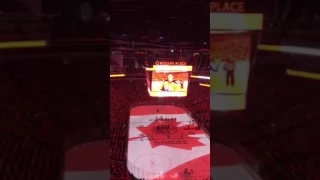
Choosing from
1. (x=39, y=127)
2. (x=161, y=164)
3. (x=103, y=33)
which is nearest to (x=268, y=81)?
(x=161, y=164)

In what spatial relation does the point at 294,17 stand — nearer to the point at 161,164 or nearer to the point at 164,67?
the point at 164,67

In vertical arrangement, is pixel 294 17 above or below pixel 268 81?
above

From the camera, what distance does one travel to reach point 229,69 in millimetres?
1449

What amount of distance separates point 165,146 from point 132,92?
8.6 inches

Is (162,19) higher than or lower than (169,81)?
higher

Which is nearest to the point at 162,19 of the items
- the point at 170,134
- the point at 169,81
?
the point at 169,81

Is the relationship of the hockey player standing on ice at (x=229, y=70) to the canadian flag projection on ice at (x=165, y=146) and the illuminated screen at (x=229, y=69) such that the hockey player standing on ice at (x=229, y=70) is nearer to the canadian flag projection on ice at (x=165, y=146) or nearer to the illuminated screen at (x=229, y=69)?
the illuminated screen at (x=229, y=69)

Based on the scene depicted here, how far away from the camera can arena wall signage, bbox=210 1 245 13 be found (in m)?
1.42

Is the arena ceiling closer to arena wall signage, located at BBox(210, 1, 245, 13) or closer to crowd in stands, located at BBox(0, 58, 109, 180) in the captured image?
arena wall signage, located at BBox(210, 1, 245, 13)

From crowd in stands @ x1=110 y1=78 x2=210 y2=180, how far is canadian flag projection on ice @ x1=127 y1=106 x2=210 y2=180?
22 millimetres

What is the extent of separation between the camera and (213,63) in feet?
4.74

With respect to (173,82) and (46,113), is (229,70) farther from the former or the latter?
(46,113)

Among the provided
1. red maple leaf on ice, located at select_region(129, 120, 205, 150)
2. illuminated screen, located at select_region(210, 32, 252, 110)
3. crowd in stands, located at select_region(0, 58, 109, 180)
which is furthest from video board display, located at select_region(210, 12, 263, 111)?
crowd in stands, located at select_region(0, 58, 109, 180)

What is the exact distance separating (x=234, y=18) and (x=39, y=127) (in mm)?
730
